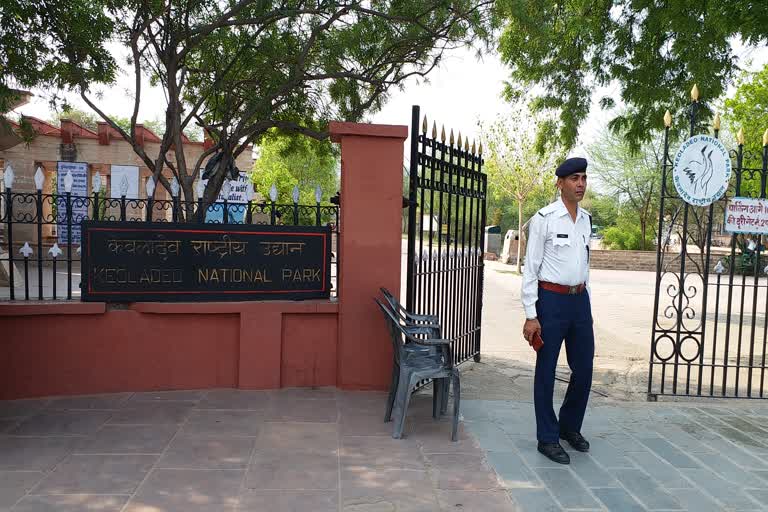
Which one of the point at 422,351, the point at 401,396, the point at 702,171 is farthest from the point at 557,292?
the point at 702,171

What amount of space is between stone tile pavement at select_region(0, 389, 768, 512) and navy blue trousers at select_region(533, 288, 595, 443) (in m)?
0.28

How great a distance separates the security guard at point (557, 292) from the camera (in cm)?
413

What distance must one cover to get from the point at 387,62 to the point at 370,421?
5.16 m

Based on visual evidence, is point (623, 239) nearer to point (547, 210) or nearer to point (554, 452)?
point (547, 210)

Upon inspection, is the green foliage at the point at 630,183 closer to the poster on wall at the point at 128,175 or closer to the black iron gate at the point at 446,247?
the poster on wall at the point at 128,175

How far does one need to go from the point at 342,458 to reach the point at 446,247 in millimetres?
2523

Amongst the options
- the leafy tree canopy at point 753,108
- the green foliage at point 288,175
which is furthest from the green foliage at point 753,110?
the green foliage at point 288,175

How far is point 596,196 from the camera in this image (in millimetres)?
37969

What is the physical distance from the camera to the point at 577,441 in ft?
14.2

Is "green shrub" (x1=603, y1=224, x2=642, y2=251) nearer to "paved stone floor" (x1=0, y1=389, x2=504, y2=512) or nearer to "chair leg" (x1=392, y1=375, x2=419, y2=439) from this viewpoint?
"paved stone floor" (x1=0, y1=389, x2=504, y2=512)

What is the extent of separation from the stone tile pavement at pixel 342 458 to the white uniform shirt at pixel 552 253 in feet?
3.61

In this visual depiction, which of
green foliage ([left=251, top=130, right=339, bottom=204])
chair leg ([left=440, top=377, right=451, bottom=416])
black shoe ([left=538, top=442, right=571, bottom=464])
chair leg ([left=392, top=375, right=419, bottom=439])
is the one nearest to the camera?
black shoe ([left=538, top=442, right=571, bottom=464])

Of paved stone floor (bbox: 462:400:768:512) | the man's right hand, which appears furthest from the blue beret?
paved stone floor (bbox: 462:400:768:512)

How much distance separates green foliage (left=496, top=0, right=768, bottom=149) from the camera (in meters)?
8.34
